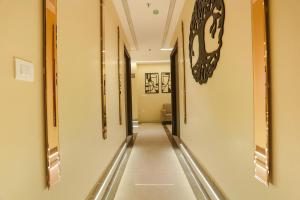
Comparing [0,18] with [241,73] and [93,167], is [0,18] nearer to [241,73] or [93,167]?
[241,73]

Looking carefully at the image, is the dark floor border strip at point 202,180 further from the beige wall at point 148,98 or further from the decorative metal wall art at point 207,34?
the beige wall at point 148,98

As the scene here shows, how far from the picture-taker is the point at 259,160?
1.40 metres

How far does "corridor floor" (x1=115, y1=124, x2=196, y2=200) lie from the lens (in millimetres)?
2803

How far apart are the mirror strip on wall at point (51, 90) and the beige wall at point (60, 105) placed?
4 centimetres

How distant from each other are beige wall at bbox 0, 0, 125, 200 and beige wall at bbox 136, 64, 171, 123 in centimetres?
842

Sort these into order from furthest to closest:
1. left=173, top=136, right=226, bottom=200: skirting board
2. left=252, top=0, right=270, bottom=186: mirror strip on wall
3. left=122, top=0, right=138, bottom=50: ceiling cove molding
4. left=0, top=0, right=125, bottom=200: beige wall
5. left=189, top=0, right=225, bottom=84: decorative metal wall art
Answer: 1. left=122, top=0, right=138, bottom=50: ceiling cove molding
2. left=173, top=136, right=226, bottom=200: skirting board
3. left=189, top=0, right=225, bottom=84: decorative metal wall art
4. left=252, top=0, right=270, bottom=186: mirror strip on wall
5. left=0, top=0, right=125, bottom=200: beige wall

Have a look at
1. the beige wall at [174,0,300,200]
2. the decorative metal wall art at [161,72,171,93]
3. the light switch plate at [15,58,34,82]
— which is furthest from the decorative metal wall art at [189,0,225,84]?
the decorative metal wall art at [161,72,171,93]

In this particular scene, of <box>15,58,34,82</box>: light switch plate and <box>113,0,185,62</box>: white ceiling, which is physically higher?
<box>113,0,185,62</box>: white ceiling

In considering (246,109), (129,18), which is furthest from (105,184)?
(129,18)

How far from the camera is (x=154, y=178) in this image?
340 centimetres

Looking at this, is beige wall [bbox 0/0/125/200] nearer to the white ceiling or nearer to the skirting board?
the skirting board

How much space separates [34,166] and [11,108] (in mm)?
382

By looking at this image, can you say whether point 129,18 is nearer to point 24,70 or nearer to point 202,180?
point 202,180

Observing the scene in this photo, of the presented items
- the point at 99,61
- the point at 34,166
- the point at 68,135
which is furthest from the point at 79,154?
the point at 99,61
